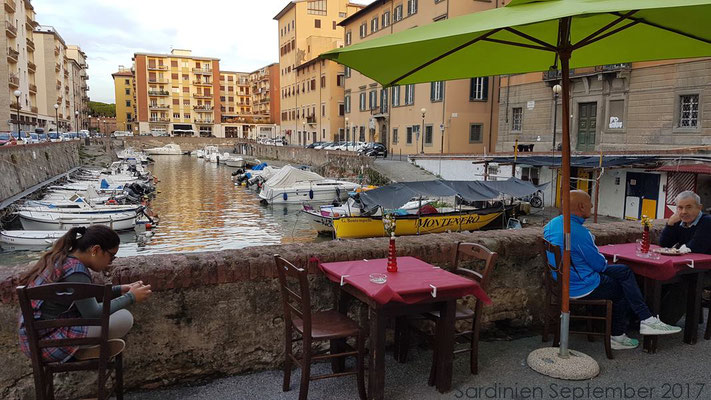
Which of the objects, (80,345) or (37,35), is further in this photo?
(37,35)

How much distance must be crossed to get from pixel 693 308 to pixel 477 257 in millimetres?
2268

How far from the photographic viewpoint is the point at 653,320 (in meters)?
4.43

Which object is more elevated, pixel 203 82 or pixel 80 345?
pixel 203 82

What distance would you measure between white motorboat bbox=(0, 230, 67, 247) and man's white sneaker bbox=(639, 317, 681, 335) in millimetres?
21493

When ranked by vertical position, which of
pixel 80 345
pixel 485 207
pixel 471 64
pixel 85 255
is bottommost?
pixel 485 207

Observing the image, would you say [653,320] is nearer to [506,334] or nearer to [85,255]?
[506,334]

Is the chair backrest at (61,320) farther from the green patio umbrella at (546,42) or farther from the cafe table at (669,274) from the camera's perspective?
the cafe table at (669,274)

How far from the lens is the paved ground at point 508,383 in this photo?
Result: 3.73m

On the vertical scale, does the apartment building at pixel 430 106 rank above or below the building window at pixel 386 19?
below

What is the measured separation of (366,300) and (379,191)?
15.2m

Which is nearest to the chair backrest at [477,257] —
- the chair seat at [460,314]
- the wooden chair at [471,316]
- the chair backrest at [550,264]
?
the wooden chair at [471,316]

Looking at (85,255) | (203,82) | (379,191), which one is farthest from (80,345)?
(203,82)

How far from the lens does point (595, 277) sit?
4.45m

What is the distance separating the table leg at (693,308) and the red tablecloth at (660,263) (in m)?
0.17
